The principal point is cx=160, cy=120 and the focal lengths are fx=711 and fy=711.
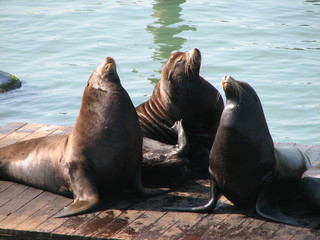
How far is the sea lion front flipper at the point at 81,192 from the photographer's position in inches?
215

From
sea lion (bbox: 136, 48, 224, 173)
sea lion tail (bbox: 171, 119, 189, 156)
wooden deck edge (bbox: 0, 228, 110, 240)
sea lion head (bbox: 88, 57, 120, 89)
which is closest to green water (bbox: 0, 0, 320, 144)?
sea lion (bbox: 136, 48, 224, 173)

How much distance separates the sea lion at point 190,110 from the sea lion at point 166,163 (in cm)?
28

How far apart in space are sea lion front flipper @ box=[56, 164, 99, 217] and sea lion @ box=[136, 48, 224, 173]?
104 centimetres

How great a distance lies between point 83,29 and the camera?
15.6m

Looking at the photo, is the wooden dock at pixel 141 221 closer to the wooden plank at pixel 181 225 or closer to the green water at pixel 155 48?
the wooden plank at pixel 181 225

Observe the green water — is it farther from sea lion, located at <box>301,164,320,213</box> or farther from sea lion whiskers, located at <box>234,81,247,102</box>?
sea lion whiskers, located at <box>234,81,247,102</box>

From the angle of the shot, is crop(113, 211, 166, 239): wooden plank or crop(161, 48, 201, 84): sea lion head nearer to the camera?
crop(113, 211, 166, 239): wooden plank

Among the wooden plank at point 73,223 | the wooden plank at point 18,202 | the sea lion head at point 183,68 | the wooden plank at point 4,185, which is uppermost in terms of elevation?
the sea lion head at point 183,68

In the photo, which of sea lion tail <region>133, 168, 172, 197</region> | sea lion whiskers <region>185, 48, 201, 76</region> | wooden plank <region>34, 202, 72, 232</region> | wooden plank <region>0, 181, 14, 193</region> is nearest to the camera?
wooden plank <region>34, 202, 72, 232</region>

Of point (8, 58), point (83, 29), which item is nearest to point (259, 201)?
point (8, 58)

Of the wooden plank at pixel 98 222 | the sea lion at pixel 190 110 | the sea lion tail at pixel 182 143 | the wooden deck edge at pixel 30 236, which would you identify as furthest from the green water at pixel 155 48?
the wooden deck edge at pixel 30 236

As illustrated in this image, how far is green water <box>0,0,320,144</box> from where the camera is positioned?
11344 mm

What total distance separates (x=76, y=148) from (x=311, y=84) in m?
6.91

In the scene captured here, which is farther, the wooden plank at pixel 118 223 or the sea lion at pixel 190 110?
the sea lion at pixel 190 110
